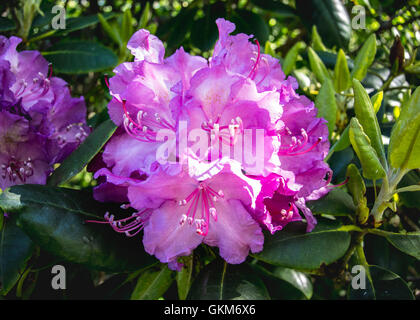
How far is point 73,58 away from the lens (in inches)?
60.6

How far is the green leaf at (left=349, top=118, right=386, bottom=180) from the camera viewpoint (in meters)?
0.94

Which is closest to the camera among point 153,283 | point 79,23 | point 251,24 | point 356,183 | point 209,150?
point 209,150

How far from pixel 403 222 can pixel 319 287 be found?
0.42 metres

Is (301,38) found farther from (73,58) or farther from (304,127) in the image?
(304,127)

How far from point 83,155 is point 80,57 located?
0.63m

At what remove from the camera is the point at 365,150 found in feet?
3.13

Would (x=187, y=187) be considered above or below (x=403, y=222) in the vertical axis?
above

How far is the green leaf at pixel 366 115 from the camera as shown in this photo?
100cm

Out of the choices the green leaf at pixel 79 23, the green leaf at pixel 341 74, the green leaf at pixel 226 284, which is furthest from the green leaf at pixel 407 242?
the green leaf at pixel 79 23

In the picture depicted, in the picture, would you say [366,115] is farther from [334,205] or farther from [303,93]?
[303,93]

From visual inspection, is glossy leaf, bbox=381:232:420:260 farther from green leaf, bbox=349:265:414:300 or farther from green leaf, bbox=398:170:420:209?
green leaf, bbox=398:170:420:209

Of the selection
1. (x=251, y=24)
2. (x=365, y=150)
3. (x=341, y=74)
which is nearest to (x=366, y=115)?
(x=365, y=150)
